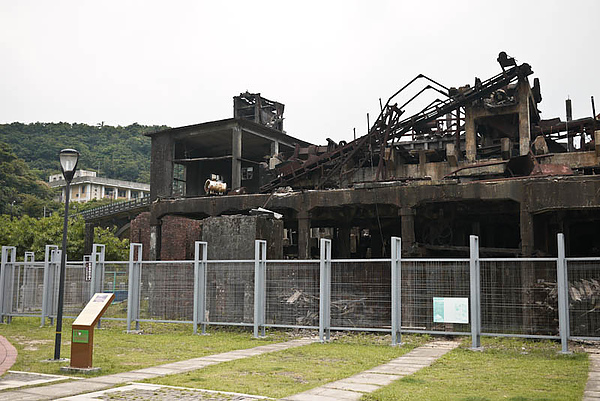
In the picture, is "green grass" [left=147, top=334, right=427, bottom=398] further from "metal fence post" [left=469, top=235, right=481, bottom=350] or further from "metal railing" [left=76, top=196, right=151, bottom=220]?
"metal railing" [left=76, top=196, right=151, bottom=220]

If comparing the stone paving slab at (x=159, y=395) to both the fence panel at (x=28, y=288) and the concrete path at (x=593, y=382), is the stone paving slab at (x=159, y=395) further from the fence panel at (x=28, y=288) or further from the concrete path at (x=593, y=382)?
the fence panel at (x=28, y=288)

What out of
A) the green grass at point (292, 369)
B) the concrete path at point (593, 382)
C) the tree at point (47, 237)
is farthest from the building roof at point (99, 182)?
the concrete path at point (593, 382)

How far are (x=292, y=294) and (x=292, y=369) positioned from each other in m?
5.18

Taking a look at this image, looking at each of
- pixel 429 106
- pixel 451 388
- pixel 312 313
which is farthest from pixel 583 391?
pixel 429 106

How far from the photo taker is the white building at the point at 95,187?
112000mm

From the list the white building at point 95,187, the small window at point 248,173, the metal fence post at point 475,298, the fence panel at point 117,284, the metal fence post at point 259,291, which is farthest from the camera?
the white building at point 95,187

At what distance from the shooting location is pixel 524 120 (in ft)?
88.6

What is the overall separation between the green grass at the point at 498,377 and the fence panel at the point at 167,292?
792 centimetres

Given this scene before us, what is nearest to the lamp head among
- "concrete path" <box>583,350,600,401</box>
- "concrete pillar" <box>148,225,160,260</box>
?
"concrete path" <box>583,350,600,401</box>

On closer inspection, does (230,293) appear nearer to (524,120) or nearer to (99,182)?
(524,120)

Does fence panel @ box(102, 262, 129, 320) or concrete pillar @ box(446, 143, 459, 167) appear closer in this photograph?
fence panel @ box(102, 262, 129, 320)

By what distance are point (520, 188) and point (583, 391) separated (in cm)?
1190

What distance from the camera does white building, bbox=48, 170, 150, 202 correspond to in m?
112

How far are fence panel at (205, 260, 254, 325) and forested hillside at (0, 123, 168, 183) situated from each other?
109m
